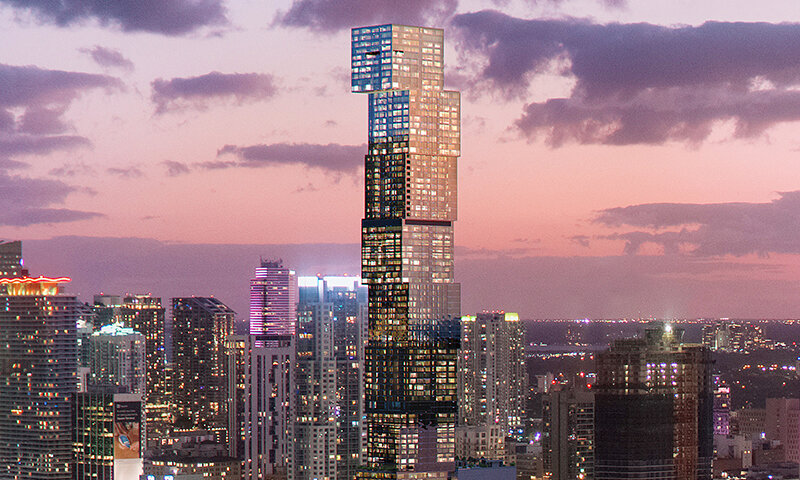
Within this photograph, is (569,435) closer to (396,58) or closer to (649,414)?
(649,414)

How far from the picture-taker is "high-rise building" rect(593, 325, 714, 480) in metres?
163

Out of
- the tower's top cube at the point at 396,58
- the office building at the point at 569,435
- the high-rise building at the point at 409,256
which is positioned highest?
the tower's top cube at the point at 396,58

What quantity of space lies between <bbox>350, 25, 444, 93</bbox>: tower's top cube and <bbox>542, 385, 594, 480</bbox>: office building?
41.7 m

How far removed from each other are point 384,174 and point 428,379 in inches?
687

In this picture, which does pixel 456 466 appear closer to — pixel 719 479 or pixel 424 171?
pixel 424 171

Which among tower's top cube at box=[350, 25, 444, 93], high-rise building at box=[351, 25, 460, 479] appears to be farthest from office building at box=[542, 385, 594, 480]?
tower's top cube at box=[350, 25, 444, 93]

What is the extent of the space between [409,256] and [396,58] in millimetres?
17388

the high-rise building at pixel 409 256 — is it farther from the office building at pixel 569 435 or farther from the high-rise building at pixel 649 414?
the office building at pixel 569 435

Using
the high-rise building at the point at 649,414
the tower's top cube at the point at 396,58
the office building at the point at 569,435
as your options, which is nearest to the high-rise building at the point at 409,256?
the tower's top cube at the point at 396,58

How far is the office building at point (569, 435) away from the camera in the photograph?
170 m

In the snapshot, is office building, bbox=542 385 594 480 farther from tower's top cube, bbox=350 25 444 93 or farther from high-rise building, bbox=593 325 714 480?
tower's top cube, bbox=350 25 444 93

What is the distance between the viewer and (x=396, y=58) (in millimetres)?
144750

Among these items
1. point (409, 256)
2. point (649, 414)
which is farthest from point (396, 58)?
point (649, 414)

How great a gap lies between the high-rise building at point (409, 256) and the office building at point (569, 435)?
28.8 m
